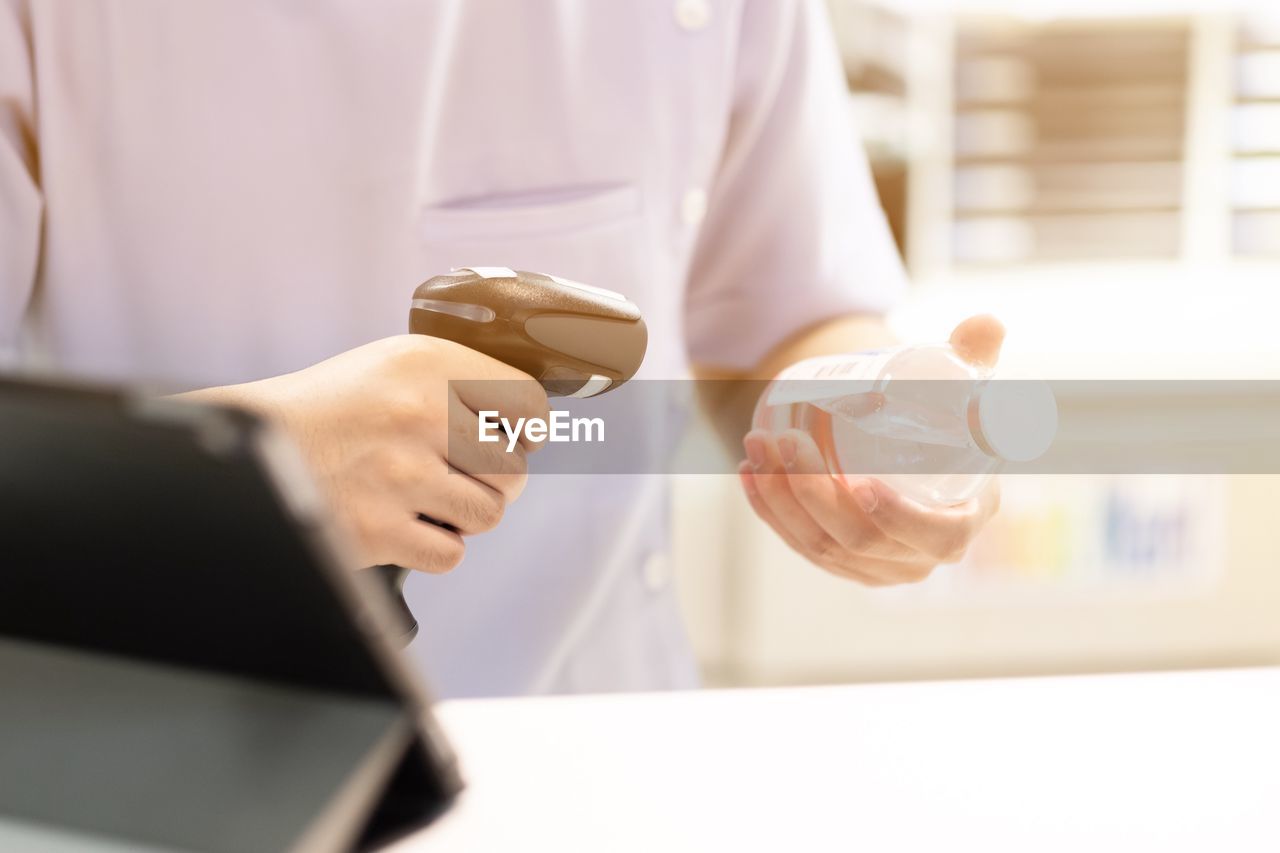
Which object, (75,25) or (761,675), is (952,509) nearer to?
(75,25)

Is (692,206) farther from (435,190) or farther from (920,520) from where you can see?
(920,520)

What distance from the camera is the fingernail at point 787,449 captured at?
0.57 m

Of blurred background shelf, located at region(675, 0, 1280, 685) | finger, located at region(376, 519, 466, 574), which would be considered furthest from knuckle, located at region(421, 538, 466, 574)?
blurred background shelf, located at region(675, 0, 1280, 685)

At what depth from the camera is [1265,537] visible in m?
2.06

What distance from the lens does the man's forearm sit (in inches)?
29.7

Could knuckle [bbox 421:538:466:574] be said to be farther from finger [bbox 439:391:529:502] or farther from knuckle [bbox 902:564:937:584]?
knuckle [bbox 902:564:937:584]

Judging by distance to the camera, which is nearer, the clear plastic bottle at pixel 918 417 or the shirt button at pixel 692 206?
the clear plastic bottle at pixel 918 417

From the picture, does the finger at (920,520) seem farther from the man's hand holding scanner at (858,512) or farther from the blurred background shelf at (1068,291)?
the blurred background shelf at (1068,291)

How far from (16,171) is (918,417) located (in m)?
0.48

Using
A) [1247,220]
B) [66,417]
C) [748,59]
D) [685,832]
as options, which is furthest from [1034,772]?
[1247,220]

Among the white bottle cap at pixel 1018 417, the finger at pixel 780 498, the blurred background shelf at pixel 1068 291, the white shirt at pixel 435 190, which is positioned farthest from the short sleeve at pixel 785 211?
the blurred background shelf at pixel 1068 291

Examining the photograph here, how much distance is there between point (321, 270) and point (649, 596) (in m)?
0.32

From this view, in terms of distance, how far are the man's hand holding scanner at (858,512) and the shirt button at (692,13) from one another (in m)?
0.27

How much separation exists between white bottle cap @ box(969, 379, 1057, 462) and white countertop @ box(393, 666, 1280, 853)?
124mm
